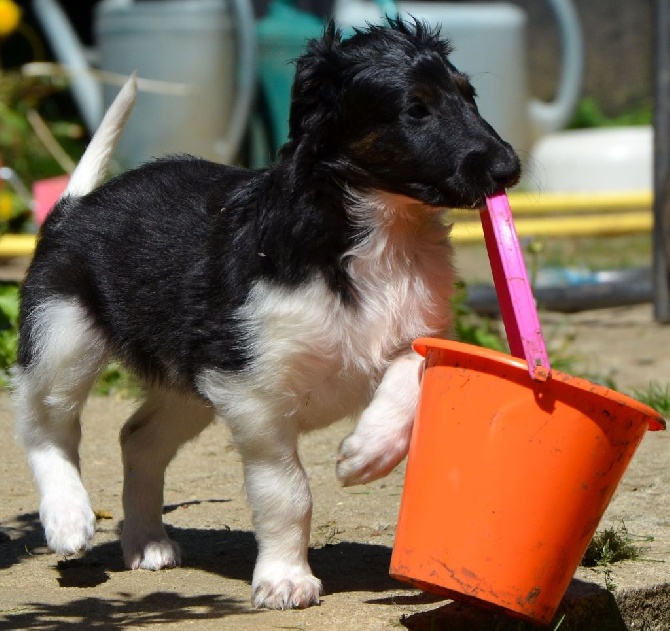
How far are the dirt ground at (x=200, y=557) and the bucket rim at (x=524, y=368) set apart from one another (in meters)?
0.70

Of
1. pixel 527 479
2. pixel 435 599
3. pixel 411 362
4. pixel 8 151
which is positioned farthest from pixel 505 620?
pixel 8 151

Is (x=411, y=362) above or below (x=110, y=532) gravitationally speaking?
above

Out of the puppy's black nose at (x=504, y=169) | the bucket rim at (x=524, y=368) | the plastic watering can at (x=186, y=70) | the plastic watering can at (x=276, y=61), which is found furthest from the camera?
the plastic watering can at (x=276, y=61)

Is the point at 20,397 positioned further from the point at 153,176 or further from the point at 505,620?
the point at 505,620

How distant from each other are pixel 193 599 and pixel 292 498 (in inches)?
16.0

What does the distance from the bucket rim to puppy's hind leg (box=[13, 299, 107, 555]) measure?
1.27 meters

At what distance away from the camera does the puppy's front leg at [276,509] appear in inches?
131

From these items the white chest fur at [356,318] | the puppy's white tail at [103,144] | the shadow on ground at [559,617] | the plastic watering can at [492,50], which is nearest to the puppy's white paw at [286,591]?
the shadow on ground at [559,617]

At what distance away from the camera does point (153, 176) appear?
3.98m

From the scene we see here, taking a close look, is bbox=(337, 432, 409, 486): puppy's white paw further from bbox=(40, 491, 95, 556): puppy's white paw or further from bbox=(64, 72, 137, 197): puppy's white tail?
bbox=(64, 72, 137, 197): puppy's white tail

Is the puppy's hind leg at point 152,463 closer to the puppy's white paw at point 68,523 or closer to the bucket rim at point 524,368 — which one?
the puppy's white paw at point 68,523

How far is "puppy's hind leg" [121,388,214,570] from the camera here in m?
3.87

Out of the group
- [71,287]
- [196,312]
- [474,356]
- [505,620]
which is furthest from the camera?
[71,287]

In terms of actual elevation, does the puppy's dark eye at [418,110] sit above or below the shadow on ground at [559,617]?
above
